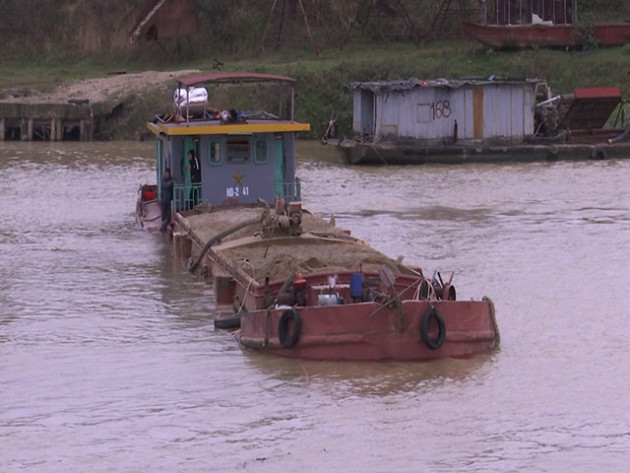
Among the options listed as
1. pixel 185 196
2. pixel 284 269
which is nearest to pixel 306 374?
pixel 284 269

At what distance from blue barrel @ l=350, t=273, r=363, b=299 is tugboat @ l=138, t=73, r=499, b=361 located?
0.01 metres

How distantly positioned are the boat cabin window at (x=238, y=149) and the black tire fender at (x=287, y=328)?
9189 mm

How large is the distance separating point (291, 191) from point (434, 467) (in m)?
12.7

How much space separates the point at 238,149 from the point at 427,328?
32.3 feet

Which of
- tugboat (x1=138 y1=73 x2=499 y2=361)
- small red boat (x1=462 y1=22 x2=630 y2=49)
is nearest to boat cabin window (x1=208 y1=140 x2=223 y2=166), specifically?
tugboat (x1=138 y1=73 x2=499 y2=361)

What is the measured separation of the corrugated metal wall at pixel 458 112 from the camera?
37.8 m

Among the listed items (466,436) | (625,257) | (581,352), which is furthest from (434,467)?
(625,257)

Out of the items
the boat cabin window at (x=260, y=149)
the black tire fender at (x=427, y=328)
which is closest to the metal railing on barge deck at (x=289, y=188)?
the boat cabin window at (x=260, y=149)

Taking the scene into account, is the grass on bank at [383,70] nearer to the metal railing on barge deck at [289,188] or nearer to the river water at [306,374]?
the river water at [306,374]

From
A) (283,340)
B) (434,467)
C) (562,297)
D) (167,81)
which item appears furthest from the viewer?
(167,81)

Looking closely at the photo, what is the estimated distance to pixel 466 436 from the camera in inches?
471

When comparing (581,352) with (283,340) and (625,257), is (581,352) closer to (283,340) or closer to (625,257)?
(283,340)

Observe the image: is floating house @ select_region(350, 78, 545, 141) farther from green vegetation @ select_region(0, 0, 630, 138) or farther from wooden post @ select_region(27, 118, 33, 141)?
wooden post @ select_region(27, 118, 33, 141)

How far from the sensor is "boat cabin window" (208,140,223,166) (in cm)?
2288
